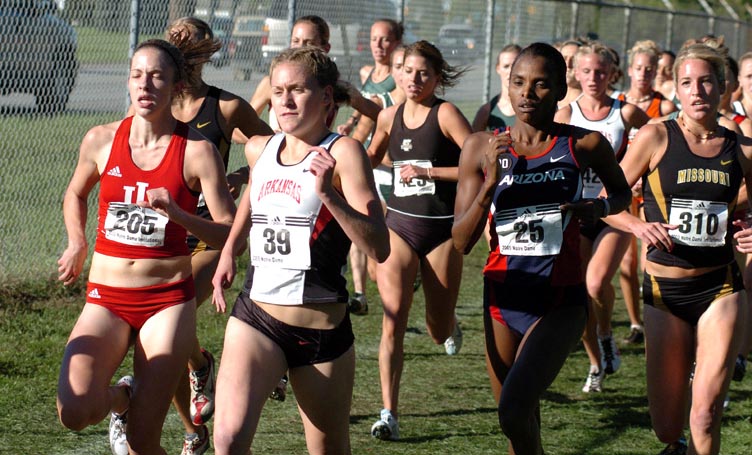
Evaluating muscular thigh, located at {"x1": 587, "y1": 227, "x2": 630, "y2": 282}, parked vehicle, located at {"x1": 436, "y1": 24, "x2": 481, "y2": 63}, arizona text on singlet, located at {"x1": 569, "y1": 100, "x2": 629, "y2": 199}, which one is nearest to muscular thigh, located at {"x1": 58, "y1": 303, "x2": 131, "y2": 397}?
muscular thigh, located at {"x1": 587, "y1": 227, "x2": 630, "y2": 282}

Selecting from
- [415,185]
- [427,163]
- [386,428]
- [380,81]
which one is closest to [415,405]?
[386,428]

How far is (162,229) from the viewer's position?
466 centimetres

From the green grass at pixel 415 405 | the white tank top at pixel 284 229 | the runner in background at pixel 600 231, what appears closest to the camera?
the white tank top at pixel 284 229

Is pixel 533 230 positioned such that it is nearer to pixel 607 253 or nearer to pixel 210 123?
pixel 210 123

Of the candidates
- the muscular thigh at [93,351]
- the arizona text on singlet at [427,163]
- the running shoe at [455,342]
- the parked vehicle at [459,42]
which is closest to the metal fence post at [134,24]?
the arizona text on singlet at [427,163]

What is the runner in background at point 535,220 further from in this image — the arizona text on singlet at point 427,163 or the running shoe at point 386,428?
the arizona text on singlet at point 427,163

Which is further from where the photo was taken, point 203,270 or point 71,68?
point 71,68

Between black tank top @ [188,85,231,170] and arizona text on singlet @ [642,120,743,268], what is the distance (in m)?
2.40

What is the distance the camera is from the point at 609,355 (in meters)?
7.78

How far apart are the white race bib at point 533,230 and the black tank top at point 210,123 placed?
200cm

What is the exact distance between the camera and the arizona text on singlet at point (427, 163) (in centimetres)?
689

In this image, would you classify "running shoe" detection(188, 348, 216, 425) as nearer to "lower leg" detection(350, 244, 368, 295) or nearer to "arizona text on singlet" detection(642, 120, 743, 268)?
"arizona text on singlet" detection(642, 120, 743, 268)

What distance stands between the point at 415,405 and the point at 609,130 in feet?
8.16

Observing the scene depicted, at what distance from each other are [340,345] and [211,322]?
447 cm
